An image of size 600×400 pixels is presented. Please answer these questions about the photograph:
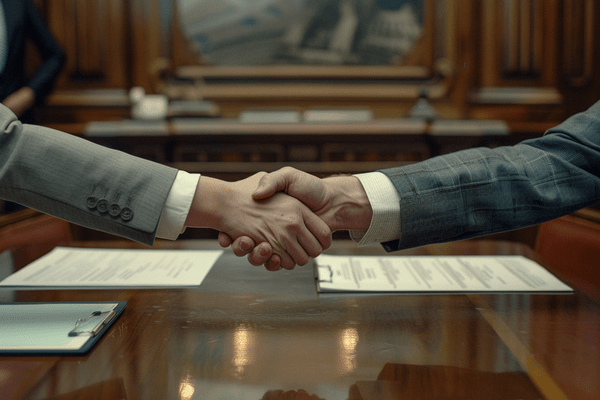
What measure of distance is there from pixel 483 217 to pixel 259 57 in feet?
5.94

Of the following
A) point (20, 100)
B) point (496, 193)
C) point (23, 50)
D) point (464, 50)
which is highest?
point (23, 50)

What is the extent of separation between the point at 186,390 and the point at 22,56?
230cm

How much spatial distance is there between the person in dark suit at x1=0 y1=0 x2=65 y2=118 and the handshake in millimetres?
1661

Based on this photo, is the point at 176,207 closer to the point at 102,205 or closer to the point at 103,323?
the point at 102,205

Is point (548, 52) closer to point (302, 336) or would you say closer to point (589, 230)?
point (589, 230)

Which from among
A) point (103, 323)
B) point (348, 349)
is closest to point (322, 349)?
point (348, 349)

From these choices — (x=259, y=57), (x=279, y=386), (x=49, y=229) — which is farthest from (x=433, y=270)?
(x=259, y=57)

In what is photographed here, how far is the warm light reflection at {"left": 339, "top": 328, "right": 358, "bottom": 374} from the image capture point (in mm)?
429

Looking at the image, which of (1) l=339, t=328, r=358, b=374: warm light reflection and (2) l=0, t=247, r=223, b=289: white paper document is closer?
(1) l=339, t=328, r=358, b=374: warm light reflection

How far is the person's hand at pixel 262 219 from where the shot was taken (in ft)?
2.63

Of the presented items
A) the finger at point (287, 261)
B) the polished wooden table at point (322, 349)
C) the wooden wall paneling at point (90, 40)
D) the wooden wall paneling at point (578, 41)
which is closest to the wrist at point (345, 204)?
the finger at point (287, 261)

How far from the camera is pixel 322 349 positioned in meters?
0.47

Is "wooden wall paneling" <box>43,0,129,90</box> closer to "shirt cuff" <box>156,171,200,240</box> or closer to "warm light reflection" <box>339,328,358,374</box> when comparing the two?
"shirt cuff" <box>156,171,200,240</box>

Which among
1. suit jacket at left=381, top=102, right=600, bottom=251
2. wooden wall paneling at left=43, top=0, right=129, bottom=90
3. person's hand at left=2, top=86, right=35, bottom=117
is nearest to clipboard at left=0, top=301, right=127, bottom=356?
suit jacket at left=381, top=102, right=600, bottom=251
